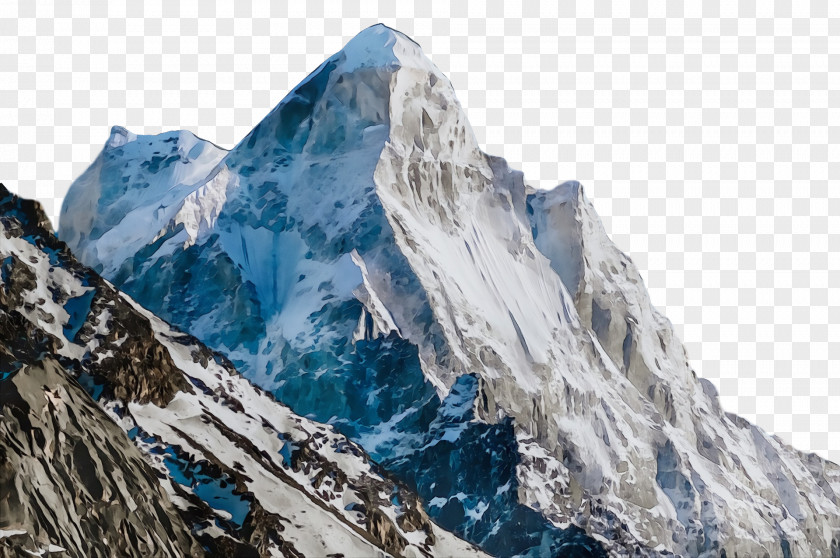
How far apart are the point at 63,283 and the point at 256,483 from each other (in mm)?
27513

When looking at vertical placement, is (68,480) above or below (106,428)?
below

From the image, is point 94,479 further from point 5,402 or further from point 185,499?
point 185,499

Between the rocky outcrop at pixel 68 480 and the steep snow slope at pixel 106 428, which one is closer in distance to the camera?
the rocky outcrop at pixel 68 480

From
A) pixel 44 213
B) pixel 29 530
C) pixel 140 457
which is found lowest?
pixel 29 530

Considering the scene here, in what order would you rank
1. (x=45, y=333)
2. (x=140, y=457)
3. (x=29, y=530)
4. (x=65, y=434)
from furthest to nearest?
(x=45, y=333) < (x=140, y=457) < (x=65, y=434) < (x=29, y=530)

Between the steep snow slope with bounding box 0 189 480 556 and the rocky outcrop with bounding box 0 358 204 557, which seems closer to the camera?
the rocky outcrop with bounding box 0 358 204 557

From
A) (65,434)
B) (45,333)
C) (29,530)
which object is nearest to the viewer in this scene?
(29,530)

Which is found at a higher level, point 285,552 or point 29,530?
point 285,552

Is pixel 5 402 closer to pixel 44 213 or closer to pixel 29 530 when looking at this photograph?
pixel 29 530

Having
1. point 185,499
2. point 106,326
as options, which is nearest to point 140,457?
point 185,499

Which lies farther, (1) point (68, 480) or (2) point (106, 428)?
(2) point (106, 428)

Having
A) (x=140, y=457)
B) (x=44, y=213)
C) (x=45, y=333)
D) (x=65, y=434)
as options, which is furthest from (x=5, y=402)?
(x=44, y=213)

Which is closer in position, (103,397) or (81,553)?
(81,553)

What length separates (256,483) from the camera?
656 feet
